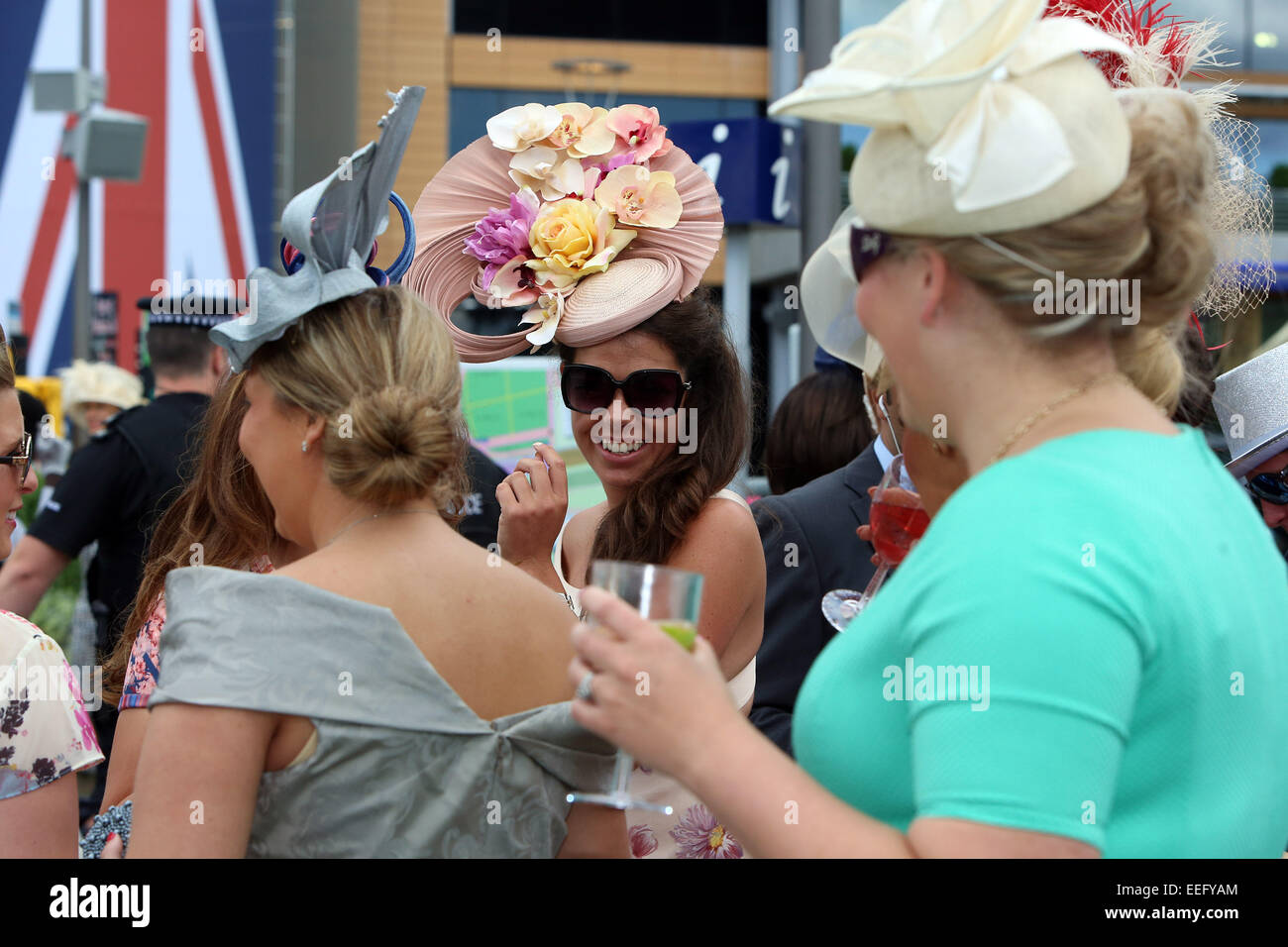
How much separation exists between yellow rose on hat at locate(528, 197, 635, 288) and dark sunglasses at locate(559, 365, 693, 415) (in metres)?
0.20

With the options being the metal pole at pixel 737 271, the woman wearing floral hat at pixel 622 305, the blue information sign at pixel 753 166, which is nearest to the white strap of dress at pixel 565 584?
the woman wearing floral hat at pixel 622 305

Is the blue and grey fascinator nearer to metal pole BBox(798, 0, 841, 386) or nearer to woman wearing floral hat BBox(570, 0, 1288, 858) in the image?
woman wearing floral hat BBox(570, 0, 1288, 858)

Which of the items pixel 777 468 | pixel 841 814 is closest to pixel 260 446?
pixel 841 814

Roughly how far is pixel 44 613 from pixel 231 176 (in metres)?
11.5

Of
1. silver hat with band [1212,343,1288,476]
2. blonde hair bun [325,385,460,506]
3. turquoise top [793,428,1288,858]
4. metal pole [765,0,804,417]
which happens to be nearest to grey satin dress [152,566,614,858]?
blonde hair bun [325,385,460,506]

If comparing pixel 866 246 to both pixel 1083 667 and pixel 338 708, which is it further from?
pixel 338 708

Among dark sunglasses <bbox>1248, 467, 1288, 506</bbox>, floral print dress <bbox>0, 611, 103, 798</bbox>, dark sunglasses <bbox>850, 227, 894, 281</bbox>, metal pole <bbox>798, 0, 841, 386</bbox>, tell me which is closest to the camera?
dark sunglasses <bbox>850, 227, 894, 281</bbox>

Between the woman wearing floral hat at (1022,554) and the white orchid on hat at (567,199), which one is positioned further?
the white orchid on hat at (567,199)

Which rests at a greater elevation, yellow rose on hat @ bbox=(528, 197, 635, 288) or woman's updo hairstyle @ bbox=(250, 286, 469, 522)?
yellow rose on hat @ bbox=(528, 197, 635, 288)

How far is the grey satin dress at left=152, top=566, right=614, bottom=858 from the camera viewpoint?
1668mm
